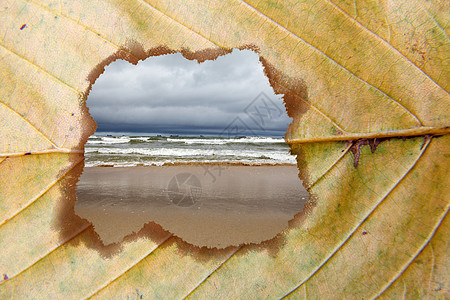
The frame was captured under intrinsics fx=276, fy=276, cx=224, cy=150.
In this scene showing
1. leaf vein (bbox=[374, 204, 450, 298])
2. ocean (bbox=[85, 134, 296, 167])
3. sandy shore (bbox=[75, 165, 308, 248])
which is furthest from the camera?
ocean (bbox=[85, 134, 296, 167])

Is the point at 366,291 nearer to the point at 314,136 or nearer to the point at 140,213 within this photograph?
the point at 314,136

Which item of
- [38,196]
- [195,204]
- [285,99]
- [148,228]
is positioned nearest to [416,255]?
[285,99]

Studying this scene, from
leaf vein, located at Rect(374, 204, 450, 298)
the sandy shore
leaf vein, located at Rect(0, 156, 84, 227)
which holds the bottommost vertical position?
the sandy shore

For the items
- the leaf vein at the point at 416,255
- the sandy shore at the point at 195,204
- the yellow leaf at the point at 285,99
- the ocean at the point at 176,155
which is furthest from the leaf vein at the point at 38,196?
the ocean at the point at 176,155

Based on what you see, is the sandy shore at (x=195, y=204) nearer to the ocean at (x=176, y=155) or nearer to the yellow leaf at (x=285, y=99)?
→ the yellow leaf at (x=285, y=99)

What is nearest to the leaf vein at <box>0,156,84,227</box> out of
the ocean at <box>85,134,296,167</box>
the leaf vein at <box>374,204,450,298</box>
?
the leaf vein at <box>374,204,450,298</box>

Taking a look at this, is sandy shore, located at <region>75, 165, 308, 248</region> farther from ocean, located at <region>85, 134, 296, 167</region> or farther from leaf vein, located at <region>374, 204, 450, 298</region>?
ocean, located at <region>85, 134, 296, 167</region>

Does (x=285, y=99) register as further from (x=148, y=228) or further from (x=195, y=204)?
(x=195, y=204)
